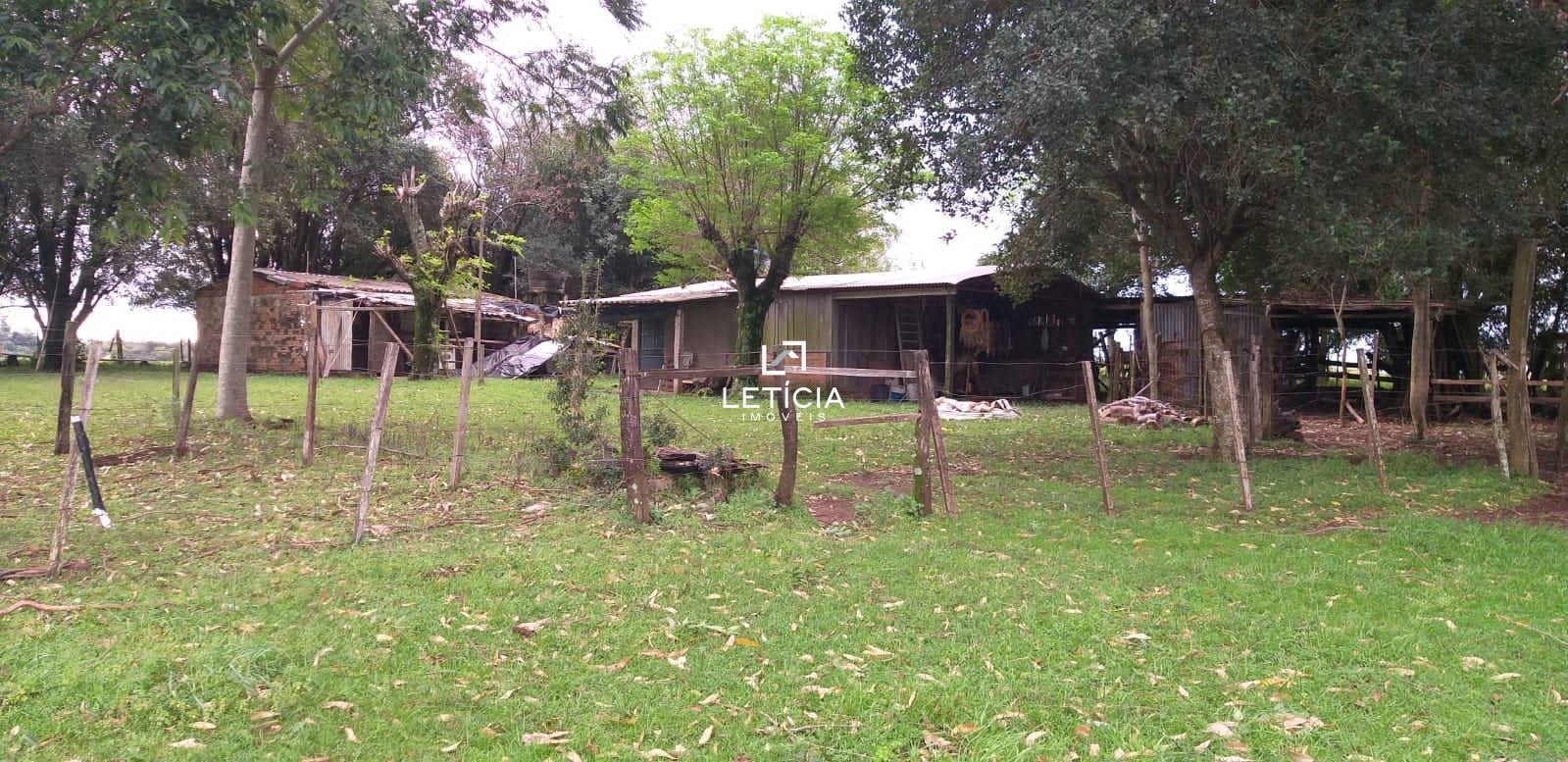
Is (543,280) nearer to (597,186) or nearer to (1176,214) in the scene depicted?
(597,186)

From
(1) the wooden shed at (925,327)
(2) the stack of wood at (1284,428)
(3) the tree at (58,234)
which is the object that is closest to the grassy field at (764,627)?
Result: (2) the stack of wood at (1284,428)

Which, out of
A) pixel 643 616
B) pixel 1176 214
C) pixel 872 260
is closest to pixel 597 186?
pixel 872 260

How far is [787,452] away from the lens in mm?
7723

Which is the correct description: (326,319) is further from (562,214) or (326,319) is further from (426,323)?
(562,214)

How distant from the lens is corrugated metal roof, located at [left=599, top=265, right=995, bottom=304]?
67.9 feet

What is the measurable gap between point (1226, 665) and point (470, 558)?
14.8 feet

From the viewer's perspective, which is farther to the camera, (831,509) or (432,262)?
(432,262)

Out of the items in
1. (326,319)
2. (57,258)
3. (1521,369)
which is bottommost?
(1521,369)

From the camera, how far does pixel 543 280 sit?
119 feet

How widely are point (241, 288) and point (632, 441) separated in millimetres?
7754

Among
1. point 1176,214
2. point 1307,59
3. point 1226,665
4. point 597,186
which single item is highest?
point 597,186

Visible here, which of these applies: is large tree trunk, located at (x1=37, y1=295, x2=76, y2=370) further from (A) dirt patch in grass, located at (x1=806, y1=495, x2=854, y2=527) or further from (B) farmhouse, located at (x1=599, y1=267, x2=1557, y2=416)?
(A) dirt patch in grass, located at (x1=806, y1=495, x2=854, y2=527)

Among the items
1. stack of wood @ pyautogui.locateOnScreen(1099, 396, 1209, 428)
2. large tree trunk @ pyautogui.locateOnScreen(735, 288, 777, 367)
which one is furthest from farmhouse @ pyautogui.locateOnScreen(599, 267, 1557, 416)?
stack of wood @ pyautogui.locateOnScreen(1099, 396, 1209, 428)

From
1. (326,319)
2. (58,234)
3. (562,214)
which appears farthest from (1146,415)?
(58,234)
